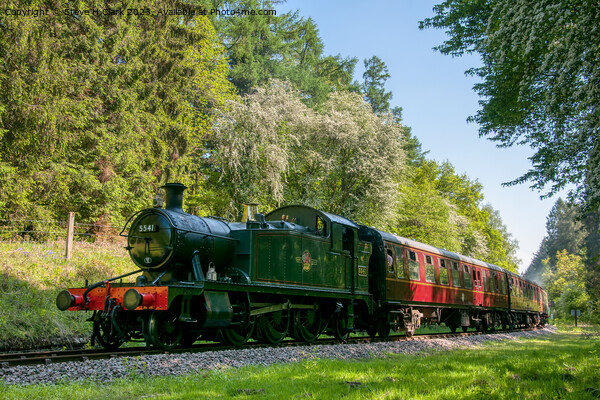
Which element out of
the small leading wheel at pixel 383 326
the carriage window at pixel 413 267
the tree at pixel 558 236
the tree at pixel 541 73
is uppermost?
the tree at pixel 558 236

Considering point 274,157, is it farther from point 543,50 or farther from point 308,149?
point 543,50

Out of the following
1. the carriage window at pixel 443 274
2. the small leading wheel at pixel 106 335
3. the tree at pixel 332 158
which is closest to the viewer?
the small leading wheel at pixel 106 335

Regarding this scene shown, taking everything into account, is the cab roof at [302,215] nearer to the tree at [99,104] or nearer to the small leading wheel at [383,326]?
the small leading wheel at [383,326]

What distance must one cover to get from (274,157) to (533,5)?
17334mm

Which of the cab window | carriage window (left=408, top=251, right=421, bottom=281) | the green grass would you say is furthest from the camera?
carriage window (left=408, top=251, right=421, bottom=281)

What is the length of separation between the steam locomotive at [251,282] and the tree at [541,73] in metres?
5.31

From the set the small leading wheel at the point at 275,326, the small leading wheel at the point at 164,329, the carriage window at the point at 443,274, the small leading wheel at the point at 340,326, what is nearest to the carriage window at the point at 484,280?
the carriage window at the point at 443,274

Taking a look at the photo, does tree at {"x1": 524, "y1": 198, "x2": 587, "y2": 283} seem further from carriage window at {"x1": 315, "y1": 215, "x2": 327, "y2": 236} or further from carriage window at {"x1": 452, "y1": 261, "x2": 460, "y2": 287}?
carriage window at {"x1": 315, "y1": 215, "x2": 327, "y2": 236}

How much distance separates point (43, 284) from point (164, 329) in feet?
23.0

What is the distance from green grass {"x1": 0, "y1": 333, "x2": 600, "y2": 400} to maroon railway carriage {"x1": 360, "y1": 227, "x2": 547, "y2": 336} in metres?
6.72

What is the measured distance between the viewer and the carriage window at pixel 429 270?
56.0 feet

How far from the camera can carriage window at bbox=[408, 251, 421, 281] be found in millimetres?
15914

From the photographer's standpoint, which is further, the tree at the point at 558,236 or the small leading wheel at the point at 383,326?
the tree at the point at 558,236

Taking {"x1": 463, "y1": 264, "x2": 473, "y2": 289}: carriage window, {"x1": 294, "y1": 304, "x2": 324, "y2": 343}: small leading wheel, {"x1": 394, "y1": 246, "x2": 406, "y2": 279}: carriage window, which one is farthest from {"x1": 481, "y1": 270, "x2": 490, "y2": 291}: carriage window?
{"x1": 294, "y1": 304, "x2": 324, "y2": 343}: small leading wheel
